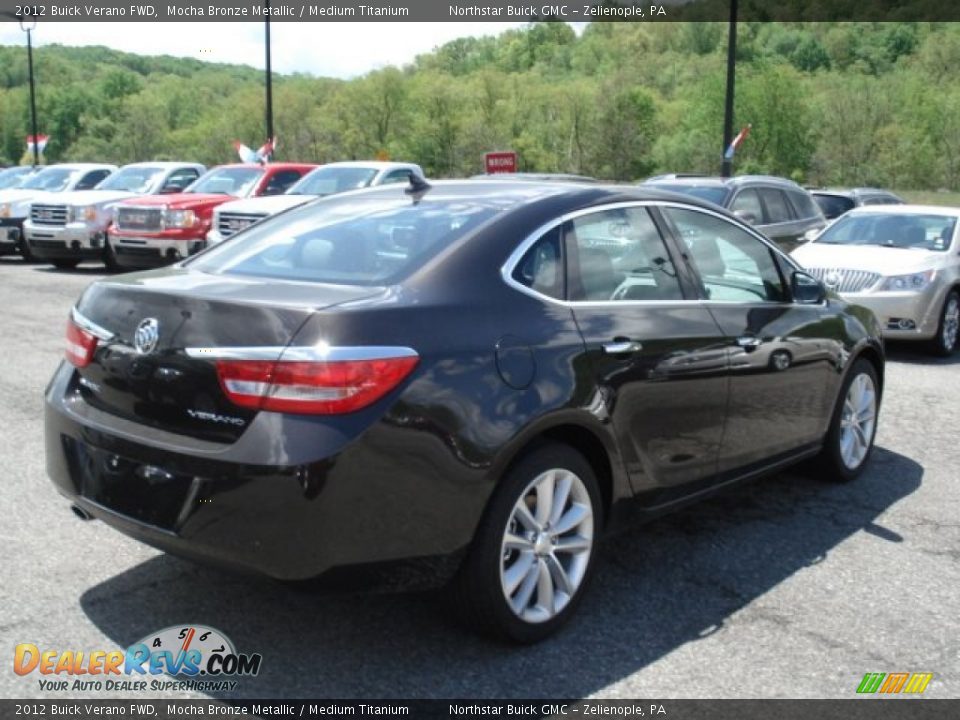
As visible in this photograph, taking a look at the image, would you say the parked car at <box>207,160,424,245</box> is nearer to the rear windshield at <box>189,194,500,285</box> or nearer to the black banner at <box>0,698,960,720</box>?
the rear windshield at <box>189,194,500,285</box>

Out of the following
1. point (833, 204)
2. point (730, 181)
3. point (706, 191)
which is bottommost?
point (833, 204)

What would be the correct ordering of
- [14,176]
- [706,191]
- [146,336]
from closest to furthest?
[146,336] → [706,191] → [14,176]

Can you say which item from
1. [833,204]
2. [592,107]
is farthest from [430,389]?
[592,107]

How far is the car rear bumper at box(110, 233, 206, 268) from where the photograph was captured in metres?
15.6

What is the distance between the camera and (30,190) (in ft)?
64.6

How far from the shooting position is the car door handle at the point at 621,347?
3.94 m

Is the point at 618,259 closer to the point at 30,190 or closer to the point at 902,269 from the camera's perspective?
the point at 902,269

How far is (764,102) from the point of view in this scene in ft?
203

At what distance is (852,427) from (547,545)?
2802 millimetres

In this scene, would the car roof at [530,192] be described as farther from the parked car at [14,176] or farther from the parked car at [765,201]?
the parked car at [14,176]

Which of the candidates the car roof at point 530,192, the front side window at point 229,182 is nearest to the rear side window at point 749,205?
the front side window at point 229,182

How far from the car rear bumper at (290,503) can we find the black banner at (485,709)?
0.42 m

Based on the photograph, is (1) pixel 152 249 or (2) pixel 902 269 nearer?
(2) pixel 902 269

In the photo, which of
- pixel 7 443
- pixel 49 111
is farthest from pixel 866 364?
pixel 49 111
